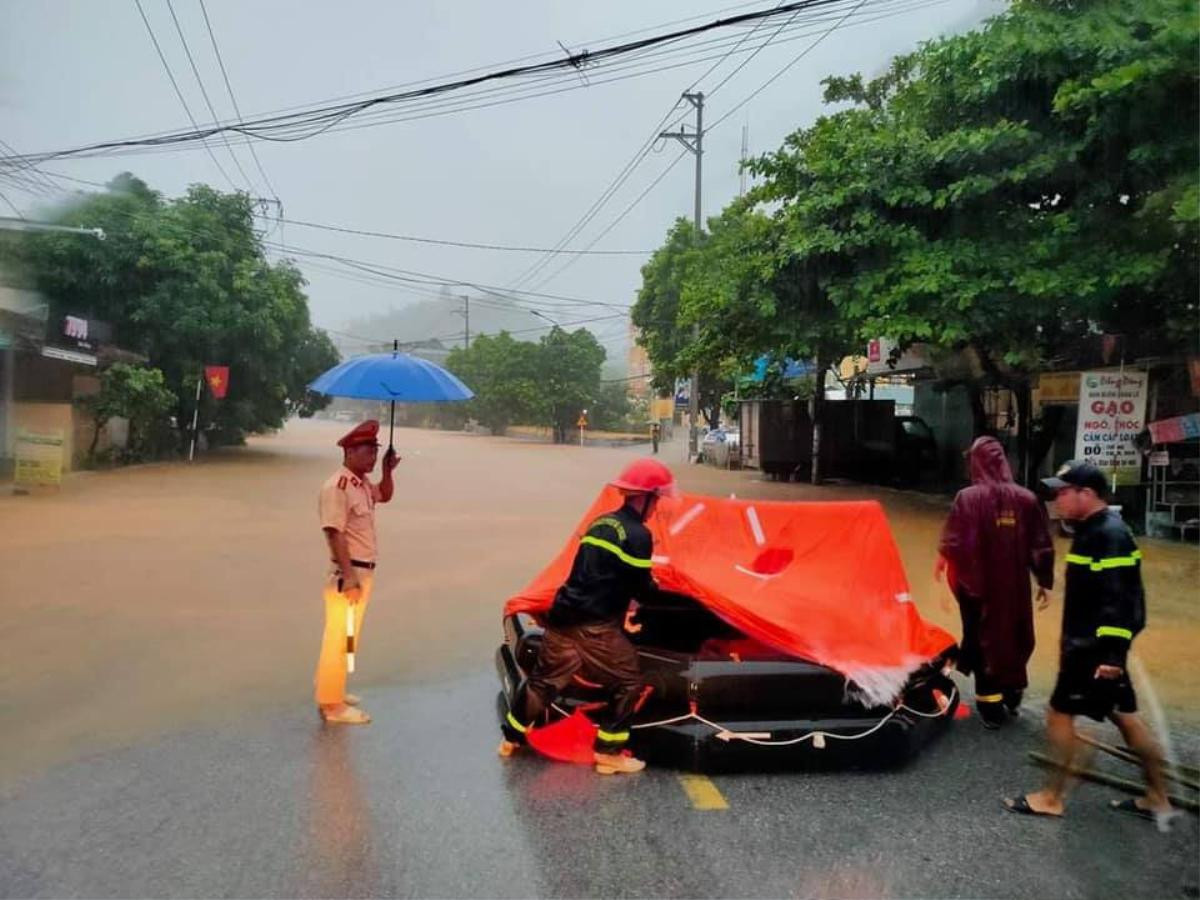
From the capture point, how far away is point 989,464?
5.01 metres

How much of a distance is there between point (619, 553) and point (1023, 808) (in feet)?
6.44

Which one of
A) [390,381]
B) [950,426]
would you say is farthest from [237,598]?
[950,426]

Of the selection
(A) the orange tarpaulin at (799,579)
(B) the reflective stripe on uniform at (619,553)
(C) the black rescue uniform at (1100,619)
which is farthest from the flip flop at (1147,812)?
(B) the reflective stripe on uniform at (619,553)

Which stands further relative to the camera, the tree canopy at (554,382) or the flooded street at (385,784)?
the tree canopy at (554,382)

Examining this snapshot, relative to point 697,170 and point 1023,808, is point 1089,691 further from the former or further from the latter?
point 697,170

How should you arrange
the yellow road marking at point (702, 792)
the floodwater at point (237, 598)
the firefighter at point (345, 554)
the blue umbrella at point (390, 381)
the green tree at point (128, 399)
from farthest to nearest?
1. the green tree at point (128, 399)
2. the blue umbrella at point (390, 381)
3. the floodwater at point (237, 598)
4. the firefighter at point (345, 554)
5. the yellow road marking at point (702, 792)

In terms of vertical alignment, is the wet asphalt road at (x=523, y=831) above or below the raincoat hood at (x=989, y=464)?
below

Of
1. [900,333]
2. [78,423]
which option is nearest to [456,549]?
[900,333]

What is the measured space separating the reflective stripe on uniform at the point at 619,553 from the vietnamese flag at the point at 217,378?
2093 centimetres

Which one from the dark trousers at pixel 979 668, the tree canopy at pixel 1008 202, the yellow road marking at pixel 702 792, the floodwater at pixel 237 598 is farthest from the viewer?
the tree canopy at pixel 1008 202

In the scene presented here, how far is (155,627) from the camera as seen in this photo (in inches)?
287

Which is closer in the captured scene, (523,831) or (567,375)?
(523,831)

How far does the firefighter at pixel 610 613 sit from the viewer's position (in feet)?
13.6

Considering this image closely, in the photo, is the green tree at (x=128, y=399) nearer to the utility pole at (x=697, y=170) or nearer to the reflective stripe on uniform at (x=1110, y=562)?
the utility pole at (x=697, y=170)
